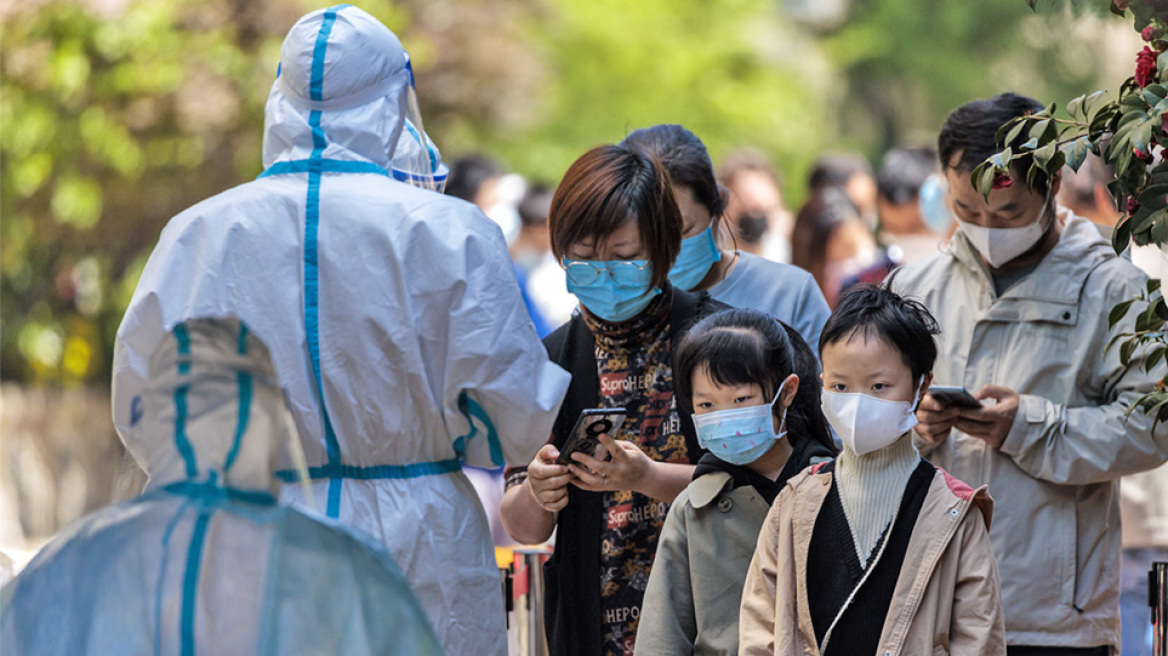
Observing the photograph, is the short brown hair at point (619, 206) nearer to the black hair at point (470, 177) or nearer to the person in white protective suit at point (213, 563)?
the person in white protective suit at point (213, 563)

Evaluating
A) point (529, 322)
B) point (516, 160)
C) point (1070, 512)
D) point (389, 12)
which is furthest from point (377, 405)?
point (516, 160)

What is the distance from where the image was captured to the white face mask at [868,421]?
2705 mm

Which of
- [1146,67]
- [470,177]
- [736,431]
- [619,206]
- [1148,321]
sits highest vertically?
[470,177]

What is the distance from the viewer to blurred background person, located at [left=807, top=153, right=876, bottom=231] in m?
7.91

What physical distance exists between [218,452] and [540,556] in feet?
5.78

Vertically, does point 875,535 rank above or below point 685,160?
below

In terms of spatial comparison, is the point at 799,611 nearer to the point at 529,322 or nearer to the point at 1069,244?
the point at 529,322

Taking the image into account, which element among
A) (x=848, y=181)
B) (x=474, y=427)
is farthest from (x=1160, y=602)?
(x=848, y=181)

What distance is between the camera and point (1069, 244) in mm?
3365

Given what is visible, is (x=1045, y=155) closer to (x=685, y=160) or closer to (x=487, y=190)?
(x=685, y=160)

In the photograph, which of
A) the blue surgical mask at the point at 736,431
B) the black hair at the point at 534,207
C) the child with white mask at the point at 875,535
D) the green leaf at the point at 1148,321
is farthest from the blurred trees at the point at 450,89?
the green leaf at the point at 1148,321

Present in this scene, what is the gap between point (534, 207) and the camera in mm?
8086

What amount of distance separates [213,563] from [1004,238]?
2.27 m

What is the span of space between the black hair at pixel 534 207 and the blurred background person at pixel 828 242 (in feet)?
5.56
